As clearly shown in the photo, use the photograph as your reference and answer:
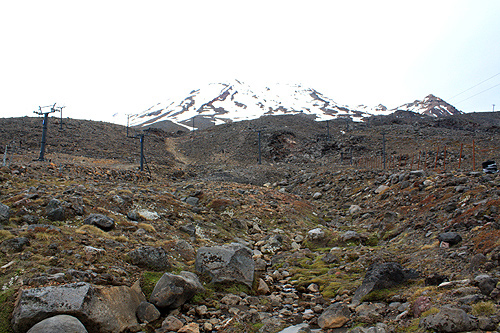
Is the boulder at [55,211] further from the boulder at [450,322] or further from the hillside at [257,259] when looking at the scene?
the boulder at [450,322]

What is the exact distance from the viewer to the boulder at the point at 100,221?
8.51 m

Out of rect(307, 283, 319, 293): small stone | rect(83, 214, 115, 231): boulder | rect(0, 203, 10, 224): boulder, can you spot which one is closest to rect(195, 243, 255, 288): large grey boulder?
rect(307, 283, 319, 293): small stone

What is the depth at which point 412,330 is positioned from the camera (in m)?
4.69

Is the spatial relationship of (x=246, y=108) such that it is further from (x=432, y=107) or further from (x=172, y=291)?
(x=172, y=291)

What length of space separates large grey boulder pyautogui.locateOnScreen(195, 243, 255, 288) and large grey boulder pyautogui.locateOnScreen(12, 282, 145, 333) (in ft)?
6.86

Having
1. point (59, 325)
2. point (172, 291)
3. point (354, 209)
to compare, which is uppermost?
point (354, 209)

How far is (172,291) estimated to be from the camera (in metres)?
6.02

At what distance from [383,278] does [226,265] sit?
3607 mm

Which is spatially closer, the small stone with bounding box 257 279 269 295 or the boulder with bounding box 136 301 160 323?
the boulder with bounding box 136 301 160 323

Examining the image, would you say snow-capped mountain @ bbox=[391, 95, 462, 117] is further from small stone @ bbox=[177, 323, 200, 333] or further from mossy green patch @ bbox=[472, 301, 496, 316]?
small stone @ bbox=[177, 323, 200, 333]

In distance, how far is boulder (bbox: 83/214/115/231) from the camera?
851 cm

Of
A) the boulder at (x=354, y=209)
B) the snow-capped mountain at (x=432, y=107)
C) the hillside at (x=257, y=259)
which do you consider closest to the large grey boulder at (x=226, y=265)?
the hillside at (x=257, y=259)

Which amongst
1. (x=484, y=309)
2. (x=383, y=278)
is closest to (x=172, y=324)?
(x=383, y=278)

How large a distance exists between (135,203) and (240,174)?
22219 millimetres
